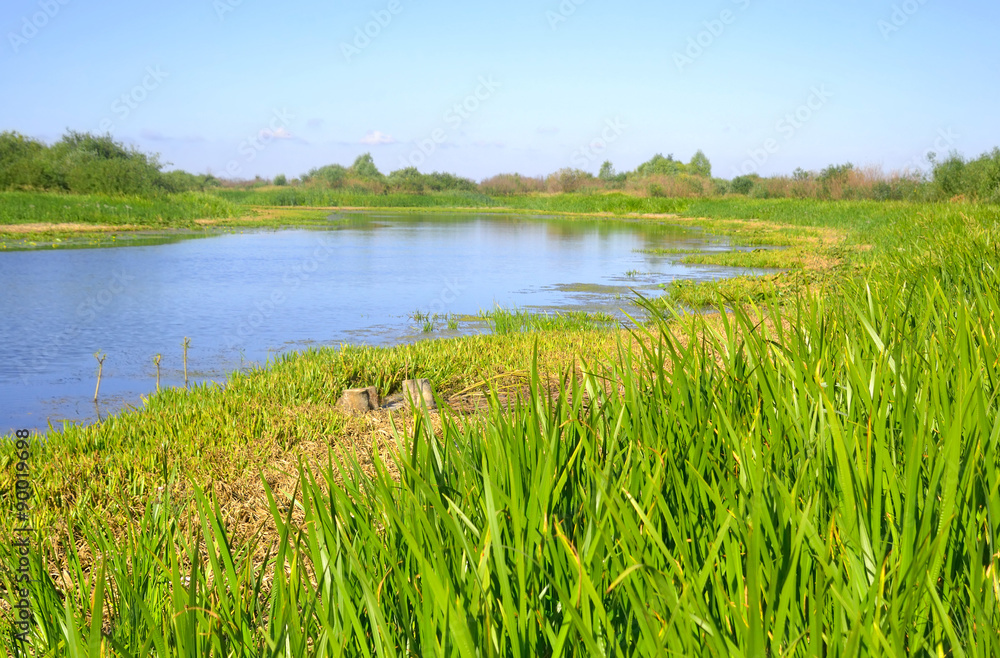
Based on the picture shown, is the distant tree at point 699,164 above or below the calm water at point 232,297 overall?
above

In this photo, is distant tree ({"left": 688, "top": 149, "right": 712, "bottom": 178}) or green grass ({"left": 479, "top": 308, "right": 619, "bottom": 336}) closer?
green grass ({"left": 479, "top": 308, "right": 619, "bottom": 336})

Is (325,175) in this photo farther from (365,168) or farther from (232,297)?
(232,297)

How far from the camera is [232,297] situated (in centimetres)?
1136

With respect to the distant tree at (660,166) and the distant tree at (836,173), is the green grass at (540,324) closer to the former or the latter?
the distant tree at (836,173)

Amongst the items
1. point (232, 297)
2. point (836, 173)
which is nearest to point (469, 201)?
point (836, 173)

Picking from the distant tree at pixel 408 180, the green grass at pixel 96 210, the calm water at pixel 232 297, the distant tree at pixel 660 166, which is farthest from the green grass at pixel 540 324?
the distant tree at pixel 660 166

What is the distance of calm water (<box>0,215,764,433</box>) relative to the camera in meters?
6.84

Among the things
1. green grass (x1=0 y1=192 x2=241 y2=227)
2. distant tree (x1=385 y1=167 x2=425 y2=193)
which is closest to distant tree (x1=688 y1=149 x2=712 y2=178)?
distant tree (x1=385 y1=167 x2=425 y2=193)

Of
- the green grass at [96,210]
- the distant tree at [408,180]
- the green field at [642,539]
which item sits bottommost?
the green field at [642,539]

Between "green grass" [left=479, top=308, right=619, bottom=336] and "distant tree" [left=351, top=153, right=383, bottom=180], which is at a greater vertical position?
"distant tree" [left=351, top=153, right=383, bottom=180]

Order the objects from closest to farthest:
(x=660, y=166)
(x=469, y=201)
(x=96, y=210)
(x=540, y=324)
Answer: (x=540, y=324) → (x=96, y=210) → (x=469, y=201) → (x=660, y=166)

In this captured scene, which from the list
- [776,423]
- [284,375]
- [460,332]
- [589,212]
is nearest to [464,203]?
[589,212]

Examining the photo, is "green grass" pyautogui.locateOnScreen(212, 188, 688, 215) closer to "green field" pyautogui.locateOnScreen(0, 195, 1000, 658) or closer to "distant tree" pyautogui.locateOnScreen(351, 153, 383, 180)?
"distant tree" pyautogui.locateOnScreen(351, 153, 383, 180)

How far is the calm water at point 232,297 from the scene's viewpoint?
6840mm
